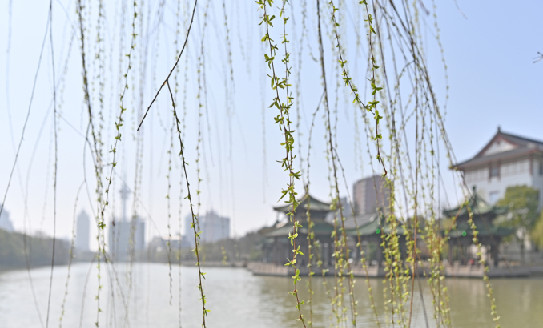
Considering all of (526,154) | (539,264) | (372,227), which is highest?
(526,154)

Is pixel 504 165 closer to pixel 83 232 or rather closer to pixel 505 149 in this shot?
pixel 505 149

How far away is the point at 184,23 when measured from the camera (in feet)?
4.80

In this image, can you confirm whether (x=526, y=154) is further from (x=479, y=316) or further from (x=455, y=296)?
(x=479, y=316)

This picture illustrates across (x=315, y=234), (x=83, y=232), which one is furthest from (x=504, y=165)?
(x=83, y=232)

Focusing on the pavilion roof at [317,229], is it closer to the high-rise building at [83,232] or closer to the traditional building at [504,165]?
the traditional building at [504,165]

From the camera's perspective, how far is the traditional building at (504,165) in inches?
788

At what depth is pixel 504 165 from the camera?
2141 cm

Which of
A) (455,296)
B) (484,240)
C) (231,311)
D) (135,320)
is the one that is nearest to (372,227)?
(484,240)

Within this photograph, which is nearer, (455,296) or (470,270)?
(455,296)

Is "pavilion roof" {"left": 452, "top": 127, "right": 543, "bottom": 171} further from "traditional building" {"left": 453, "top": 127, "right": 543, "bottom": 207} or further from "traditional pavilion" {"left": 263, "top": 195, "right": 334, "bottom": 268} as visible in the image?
"traditional pavilion" {"left": 263, "top": 195, "right": 334, "bottom": 268}

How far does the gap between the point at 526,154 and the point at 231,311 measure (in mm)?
15485

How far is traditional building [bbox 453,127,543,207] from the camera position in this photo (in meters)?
20.0

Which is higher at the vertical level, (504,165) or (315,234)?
(504,165)

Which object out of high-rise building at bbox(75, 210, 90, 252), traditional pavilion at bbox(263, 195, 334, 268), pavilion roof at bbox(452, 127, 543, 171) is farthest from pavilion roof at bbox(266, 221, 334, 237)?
high-rise building at bbox(75, 210, 90, 252)
